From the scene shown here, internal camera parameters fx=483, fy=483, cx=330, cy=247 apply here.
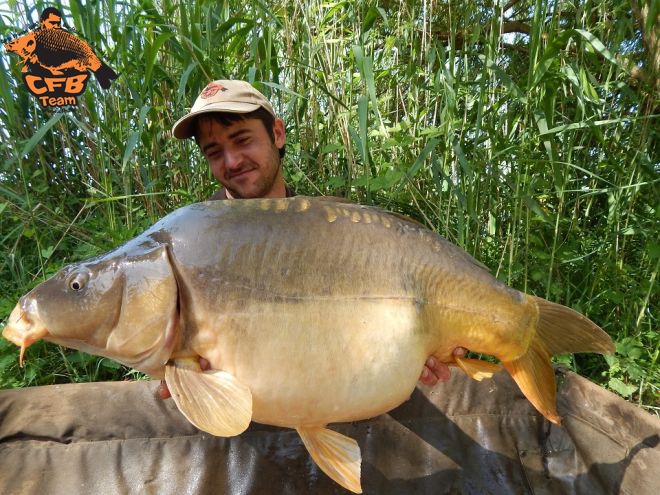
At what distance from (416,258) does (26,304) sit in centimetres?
82

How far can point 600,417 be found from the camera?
4.91ft

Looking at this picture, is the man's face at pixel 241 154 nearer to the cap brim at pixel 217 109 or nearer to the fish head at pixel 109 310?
the cap brim at pixel 217 109

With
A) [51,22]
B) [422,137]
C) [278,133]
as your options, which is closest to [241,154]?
[278,133]

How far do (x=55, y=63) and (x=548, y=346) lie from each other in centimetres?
232

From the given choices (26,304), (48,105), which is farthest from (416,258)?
(48,105)

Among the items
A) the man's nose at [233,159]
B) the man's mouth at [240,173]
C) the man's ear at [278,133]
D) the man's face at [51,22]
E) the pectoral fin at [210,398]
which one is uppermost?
the man's face at [51,22]

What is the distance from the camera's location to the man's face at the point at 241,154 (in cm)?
172

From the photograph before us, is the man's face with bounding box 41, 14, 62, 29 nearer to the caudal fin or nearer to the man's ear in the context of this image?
the man's ear

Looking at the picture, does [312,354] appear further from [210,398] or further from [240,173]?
[240,173]

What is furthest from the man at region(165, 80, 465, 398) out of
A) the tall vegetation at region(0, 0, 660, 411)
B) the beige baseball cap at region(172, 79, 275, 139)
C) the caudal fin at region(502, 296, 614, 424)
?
the caudal fin at region(502, 296, 614, 424)

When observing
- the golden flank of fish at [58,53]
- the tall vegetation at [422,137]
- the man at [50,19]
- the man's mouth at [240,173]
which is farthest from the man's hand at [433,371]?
the man at [50,19]

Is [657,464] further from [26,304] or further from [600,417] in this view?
[26,304]

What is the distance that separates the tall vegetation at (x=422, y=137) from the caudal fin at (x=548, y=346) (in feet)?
1.86

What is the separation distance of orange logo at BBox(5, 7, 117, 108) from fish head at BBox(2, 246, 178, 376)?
1394 millimetres
